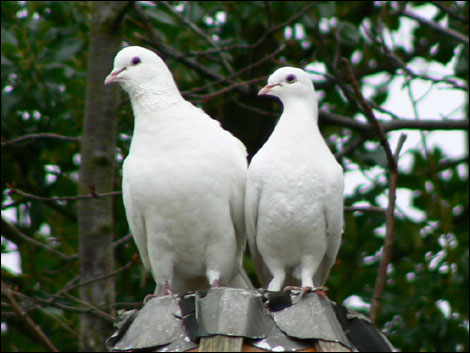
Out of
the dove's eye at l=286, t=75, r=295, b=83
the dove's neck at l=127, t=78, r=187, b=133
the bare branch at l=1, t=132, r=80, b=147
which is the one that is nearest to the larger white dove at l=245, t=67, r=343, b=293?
the dove's eye at l=286, t=75, r=295, b=83

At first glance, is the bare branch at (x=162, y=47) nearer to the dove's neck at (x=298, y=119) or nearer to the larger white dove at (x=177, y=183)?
the larger white dove at (x=177, y=183)

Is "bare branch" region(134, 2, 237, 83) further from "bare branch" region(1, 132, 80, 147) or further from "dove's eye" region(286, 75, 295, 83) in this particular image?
"dove's eye" region(286, 75, 295, 83)

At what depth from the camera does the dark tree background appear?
22.4ft

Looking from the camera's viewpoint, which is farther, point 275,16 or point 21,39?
point 275,16

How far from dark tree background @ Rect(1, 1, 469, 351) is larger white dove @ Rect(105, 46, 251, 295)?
1269 millimetres

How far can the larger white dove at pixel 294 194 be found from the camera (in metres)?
4.84

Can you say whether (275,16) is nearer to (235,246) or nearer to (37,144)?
(37,144)

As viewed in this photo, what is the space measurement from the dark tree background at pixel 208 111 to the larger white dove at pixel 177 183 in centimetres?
127

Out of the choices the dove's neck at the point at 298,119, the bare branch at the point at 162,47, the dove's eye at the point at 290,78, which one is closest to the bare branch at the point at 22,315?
the dove's neck at the point at 298,119

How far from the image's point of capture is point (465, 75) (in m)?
8.02

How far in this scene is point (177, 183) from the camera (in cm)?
495

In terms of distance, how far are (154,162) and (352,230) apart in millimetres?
3078

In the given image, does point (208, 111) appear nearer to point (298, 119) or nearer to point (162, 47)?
point (162, 47)

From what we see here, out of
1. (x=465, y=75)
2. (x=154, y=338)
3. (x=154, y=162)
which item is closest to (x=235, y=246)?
(x=154, y=162)
